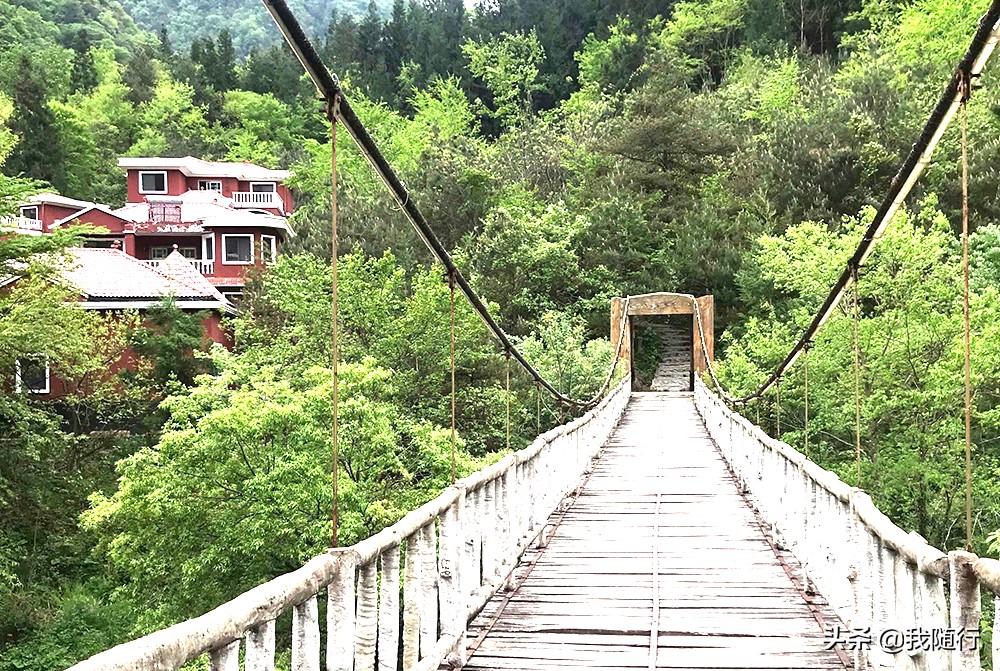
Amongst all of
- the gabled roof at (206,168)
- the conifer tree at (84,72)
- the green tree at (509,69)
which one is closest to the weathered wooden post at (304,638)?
the gabled roof at (206,168)

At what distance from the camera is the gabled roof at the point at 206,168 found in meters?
38.6

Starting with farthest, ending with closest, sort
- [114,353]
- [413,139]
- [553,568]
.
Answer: [413,139], [114,353], [553,568]

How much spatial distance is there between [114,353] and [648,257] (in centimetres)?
1434

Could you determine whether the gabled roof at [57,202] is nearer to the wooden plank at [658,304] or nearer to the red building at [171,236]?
the red building at [171,236]

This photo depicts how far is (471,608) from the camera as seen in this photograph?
4.73 m

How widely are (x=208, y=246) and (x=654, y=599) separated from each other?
28.9 metres

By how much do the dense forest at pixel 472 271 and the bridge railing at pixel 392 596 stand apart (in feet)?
15.8

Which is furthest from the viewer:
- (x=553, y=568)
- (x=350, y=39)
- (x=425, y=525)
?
(x=350, y=39)

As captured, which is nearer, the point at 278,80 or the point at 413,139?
the point at 413,139

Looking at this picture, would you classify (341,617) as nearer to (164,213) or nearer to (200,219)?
(200,219)

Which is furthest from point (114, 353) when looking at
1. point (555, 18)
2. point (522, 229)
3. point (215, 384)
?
point (555, 18)

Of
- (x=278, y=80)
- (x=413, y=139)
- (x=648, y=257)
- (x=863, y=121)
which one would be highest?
(x=278, y=80)

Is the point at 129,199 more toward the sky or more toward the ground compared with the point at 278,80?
more toward the ground

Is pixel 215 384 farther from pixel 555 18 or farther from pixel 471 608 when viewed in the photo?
pixel 555 18
